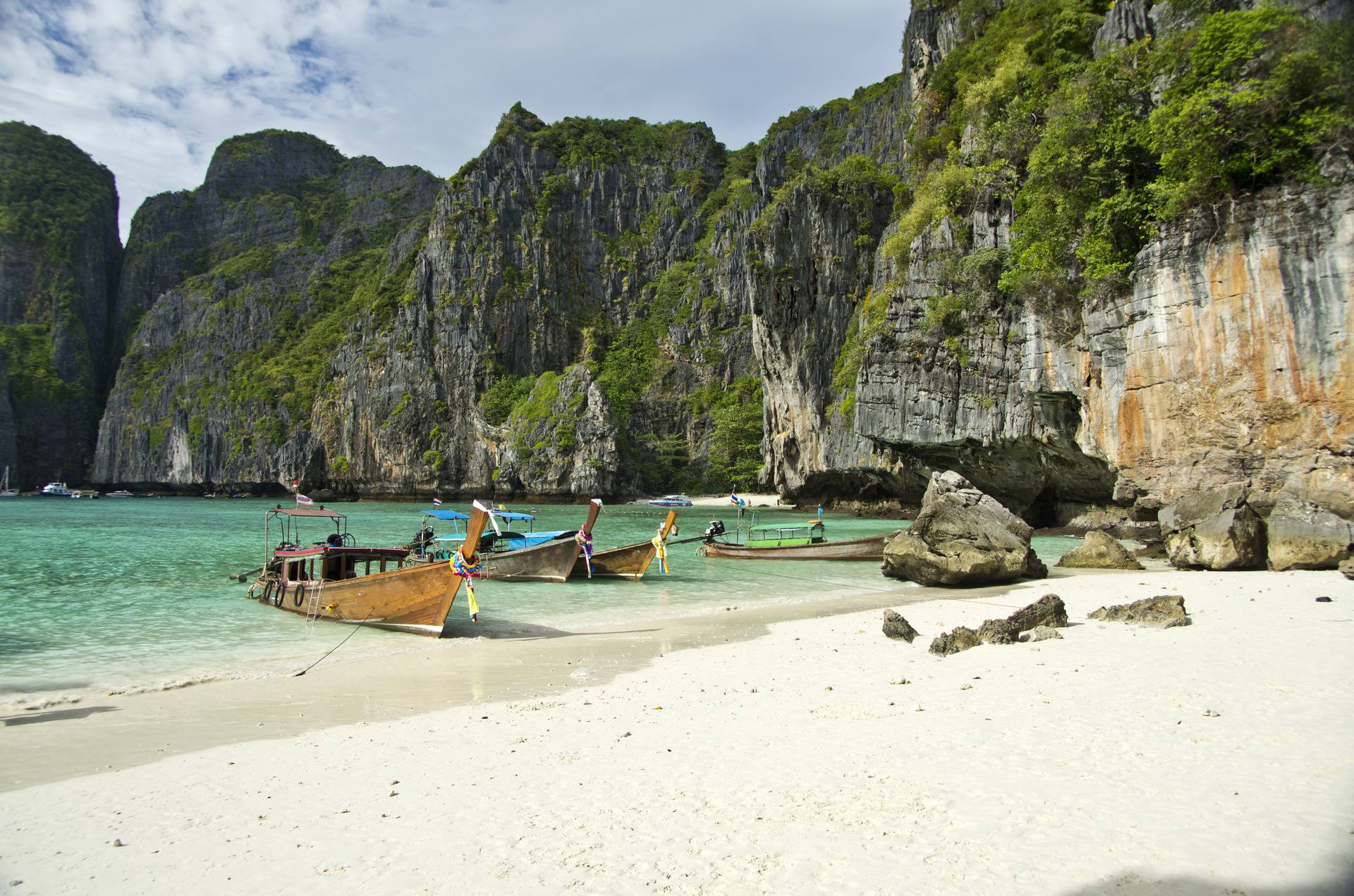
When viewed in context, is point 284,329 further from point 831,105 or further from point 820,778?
point 820,778

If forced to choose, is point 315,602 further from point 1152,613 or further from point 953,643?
point 1152,613

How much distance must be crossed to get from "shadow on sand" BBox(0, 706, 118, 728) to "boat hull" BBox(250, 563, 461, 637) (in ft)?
15.1

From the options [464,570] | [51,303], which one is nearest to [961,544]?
[464,570]

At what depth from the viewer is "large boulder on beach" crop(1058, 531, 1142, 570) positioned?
1809 centimetres

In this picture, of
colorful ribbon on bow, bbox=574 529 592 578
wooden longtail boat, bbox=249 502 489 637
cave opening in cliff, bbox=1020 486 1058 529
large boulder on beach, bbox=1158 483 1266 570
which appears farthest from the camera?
cave opening in cliff, bbox=1020 486 1058 529

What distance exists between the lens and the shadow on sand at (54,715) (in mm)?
7205

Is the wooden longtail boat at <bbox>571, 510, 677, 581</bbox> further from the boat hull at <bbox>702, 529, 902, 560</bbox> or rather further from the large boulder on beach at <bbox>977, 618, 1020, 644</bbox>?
the large boulder on beach at <bbox>977, 618, 1020, 644</bbox>

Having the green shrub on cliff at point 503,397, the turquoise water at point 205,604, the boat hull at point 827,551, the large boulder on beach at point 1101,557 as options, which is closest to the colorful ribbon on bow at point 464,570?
the turquoise water at point 205,604

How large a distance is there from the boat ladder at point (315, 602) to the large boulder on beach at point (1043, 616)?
39.5 ft

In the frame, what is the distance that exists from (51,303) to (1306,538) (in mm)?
150033

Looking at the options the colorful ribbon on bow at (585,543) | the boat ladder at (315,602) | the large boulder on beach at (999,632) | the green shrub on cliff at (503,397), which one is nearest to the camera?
the large boulder on beach at (999,632)

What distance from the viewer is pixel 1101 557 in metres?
18.4

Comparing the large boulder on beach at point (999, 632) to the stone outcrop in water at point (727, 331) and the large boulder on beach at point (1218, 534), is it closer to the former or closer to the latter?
the large boulder on beach at point (1218, 534)

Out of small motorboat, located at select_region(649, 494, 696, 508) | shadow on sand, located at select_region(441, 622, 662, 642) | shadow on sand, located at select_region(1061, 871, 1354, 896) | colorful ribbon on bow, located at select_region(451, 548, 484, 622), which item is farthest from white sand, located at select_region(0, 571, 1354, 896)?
small motorboat, located at select_region(649, 494, 696, 508)
